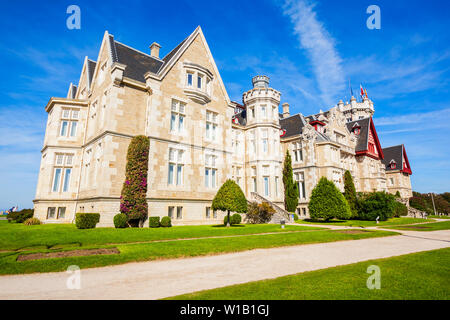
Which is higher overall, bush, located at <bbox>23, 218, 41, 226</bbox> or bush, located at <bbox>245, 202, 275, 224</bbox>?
bush, located at <bbox>245, 202, 275, 224</bbox>

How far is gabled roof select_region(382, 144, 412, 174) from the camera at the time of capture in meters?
57.3

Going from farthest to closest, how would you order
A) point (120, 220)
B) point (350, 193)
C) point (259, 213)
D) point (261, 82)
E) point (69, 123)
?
point (261, 82)
point (350, 193)
point (259, 213)
point (69, 123)
point (120, 220)

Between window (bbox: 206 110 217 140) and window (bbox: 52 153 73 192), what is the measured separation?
13.1 meters

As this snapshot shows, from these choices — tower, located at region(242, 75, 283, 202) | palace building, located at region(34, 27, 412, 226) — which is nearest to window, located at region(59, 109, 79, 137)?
palace building, located at region(34, 27, 412, 226)

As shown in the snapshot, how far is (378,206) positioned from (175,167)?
984 inches

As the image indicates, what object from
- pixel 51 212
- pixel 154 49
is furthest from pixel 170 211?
pixel 154 49

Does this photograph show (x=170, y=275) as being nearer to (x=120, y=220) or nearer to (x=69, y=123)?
(x=120, y=220)

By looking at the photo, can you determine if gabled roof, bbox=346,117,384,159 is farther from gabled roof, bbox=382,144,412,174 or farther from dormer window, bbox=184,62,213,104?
dormer window, bbox=184,62,213,104

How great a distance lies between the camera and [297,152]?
1505 inches

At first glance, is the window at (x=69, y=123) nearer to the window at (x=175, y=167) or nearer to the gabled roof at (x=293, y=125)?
the window at (x=175, y=167)

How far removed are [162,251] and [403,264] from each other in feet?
26.7

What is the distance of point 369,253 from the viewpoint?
34.7 feet
